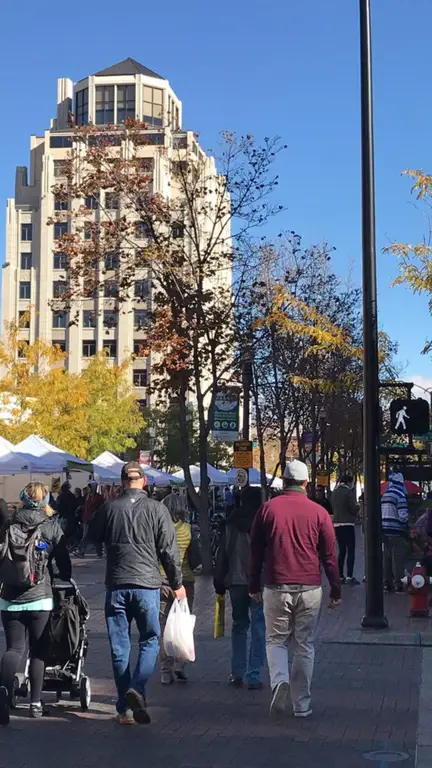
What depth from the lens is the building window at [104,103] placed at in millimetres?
111688

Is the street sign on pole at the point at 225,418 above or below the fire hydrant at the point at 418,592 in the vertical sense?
above

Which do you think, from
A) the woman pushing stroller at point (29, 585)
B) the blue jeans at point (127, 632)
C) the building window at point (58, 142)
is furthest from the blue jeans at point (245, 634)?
the building window at point (58, 142)

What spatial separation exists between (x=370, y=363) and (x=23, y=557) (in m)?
6.84

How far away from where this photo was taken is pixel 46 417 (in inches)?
1993

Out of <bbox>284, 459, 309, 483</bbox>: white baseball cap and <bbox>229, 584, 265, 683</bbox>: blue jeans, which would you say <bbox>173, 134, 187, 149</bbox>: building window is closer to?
<bbox>229, 584, 265, 683</bbox>: blue jeans

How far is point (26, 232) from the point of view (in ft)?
365

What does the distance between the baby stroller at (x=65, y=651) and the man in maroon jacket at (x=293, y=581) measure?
4.63 ft

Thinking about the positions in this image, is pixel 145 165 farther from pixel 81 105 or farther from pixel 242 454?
pixel 81 105

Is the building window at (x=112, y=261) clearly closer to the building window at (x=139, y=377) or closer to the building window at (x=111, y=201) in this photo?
the building window at (x=111, y=201)

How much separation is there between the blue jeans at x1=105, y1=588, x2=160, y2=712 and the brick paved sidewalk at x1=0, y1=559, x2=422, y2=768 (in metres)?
0.33

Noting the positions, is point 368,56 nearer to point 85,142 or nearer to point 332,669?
point 332,669

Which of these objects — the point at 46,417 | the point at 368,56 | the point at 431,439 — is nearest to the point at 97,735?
the point at 368,56

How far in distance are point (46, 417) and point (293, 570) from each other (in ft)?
143

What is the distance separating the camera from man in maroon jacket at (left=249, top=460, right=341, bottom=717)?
7.82 meters
